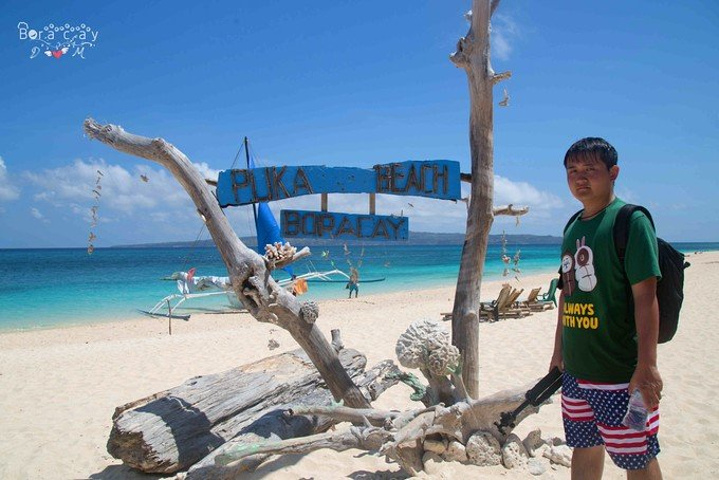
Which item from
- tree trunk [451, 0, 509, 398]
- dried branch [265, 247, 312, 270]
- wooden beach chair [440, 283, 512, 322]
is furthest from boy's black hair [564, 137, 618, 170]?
wooden beach chair [440, 283, 512, 322]

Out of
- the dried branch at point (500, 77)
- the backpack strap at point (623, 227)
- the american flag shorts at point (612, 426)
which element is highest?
the dried branch at point (500, 77)

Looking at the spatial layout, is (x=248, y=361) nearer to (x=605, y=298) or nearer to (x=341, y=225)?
(x=341, y=225)

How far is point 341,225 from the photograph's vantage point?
4.25m

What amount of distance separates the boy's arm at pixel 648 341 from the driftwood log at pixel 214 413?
107 inches

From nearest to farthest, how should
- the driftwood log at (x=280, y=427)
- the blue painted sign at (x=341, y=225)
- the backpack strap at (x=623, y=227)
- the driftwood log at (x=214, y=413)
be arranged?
1. the backpack strap at (x=623, y=227)
2. the driftwood log at (x=280, y=427)
3. the driftwood log at (x=214, y=413)
4. the blue painted sign at (x=341, y=225)

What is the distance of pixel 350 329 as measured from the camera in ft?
34.1

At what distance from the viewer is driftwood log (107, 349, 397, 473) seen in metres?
3.48

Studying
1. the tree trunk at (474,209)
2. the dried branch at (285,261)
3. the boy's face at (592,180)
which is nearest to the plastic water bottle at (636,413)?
the boy's face at (592,180)

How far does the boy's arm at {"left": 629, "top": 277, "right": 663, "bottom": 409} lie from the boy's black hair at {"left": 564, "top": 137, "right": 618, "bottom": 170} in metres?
0.63

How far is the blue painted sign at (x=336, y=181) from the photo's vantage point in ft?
13.2

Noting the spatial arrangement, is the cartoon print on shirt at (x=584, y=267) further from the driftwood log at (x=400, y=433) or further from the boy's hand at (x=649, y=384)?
the driftwood log at (x=400, y=433)

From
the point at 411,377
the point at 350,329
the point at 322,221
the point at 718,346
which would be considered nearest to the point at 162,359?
the point at 350,329

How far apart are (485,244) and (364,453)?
204cm

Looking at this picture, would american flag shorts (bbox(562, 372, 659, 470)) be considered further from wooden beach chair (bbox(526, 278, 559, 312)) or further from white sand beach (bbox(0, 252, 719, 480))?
wooden beach chair (bbox(526, 278, 559, 312))
